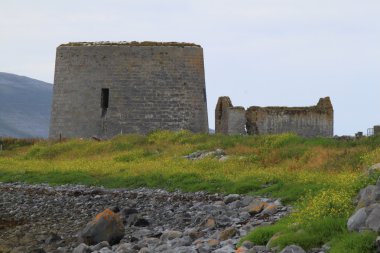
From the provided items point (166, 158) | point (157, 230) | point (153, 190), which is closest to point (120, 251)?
point (157, 230)

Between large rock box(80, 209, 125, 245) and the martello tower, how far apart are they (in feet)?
78.5

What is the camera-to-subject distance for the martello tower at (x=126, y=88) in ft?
136

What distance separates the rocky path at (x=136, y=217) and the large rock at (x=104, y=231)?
23 centimetres

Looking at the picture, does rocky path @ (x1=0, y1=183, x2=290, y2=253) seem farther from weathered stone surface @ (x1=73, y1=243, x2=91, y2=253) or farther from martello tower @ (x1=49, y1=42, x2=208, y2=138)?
martello tower @ (x1=49, y1=42, x2=208, y2=138)

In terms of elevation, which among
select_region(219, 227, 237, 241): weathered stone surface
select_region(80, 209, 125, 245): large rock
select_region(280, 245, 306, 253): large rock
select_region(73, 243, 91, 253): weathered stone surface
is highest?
select_region(280, 245, 306, 253): large rock

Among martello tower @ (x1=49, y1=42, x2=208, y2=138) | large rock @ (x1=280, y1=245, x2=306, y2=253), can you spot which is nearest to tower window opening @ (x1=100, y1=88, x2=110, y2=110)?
martello tower @ (x1=49, y1=42, x2=208, y2=138)

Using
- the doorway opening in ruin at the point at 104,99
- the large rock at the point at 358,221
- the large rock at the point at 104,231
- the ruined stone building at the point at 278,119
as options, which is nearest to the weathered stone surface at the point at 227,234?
the large rock at the point at 358,221

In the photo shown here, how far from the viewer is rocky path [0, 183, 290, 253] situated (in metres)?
15.3

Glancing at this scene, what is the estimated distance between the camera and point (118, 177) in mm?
26906

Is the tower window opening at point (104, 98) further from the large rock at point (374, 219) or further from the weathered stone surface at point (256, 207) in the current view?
the large rock at point (374, 219)

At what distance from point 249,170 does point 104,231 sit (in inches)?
309

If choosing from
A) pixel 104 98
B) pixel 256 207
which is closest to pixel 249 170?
pixel 256 207

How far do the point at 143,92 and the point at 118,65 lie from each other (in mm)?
1811

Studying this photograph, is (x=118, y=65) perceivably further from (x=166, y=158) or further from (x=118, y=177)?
(x=118, y=177)
